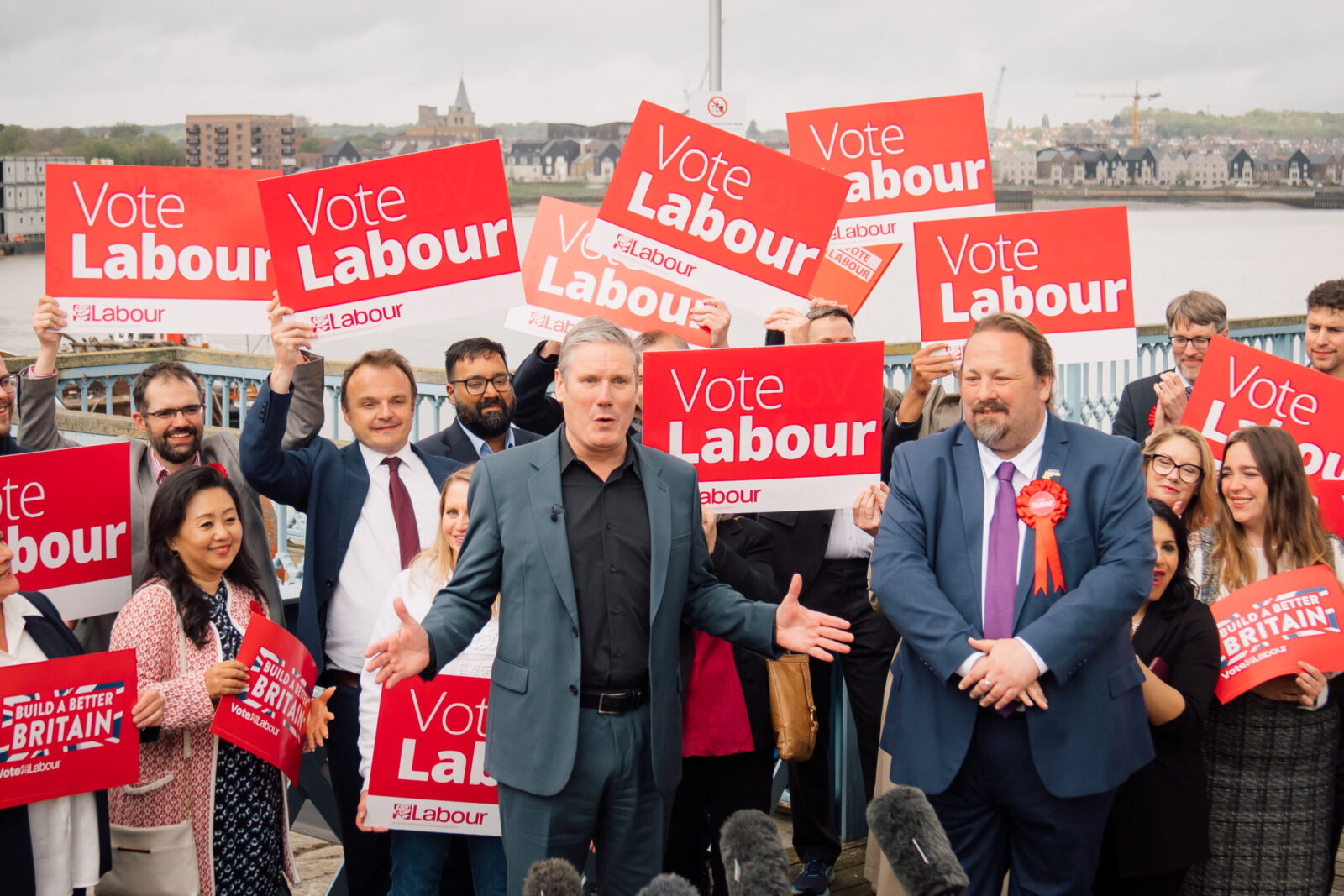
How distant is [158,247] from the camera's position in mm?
5289

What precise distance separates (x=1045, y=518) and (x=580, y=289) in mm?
3298

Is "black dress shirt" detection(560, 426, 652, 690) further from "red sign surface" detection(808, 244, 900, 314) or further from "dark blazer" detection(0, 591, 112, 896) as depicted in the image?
"red sign surface" detection(808, 244, 900, 314)

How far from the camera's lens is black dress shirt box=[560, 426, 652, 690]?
316cm

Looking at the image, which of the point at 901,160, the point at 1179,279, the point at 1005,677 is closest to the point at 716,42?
the point at 901,160

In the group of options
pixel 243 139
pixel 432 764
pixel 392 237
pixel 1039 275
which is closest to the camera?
pixel 432 764

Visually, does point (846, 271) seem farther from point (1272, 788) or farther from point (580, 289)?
point (1272, 788)

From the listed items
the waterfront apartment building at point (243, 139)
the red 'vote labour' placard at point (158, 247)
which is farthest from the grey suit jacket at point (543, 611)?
the waterfront apartment building at point (243, 139)

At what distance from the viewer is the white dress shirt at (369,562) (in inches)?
158

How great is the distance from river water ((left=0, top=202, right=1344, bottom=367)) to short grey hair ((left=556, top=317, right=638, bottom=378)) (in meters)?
9.49

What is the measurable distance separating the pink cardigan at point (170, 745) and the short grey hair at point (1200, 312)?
4461 millimetres

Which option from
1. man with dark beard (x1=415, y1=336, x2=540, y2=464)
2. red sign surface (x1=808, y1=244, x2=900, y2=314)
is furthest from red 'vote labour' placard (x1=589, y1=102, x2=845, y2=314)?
red sign surface (x1=808, y1=244, x2=900, y2=314)

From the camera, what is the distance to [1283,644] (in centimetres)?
383

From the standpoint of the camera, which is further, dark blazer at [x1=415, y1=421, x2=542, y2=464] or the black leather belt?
dark blazer at [x1=415, y1=421, x2=542, y2=464]

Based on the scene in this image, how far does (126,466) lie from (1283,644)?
3.61 meters
